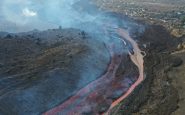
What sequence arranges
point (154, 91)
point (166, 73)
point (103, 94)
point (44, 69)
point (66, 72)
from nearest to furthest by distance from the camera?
point (154, 91) < point (103, 94) < point (44, 69) < point (66, 72) < point (166, 73)

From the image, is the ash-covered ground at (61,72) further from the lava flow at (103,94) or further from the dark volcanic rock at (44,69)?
the lava flow at (103,94)

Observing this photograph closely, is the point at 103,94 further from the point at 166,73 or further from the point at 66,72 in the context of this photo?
the point at 166,73

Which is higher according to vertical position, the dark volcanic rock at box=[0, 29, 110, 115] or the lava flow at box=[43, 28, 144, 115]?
the dark volcanic rock at box=[0, 29, 110, 115]

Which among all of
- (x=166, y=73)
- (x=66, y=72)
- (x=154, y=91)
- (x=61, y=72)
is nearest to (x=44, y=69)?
(x=61, y=72)

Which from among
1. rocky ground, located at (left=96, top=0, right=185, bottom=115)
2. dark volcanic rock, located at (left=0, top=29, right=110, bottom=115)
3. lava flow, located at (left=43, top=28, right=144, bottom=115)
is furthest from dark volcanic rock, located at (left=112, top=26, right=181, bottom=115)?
dark volcanic rock, located at (left=0, top=29, right=110, bottom=115)

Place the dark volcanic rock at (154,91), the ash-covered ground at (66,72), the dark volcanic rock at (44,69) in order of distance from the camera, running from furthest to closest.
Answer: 1. the dark volcanic rock at (44,69)
2. the ash-covered ground at (66,72)
3. the dark volcanic rock at (154,91)

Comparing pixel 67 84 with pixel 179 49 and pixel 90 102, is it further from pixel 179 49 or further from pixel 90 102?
pixel 179 49

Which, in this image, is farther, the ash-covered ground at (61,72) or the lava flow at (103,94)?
the lava flow at (103,94)

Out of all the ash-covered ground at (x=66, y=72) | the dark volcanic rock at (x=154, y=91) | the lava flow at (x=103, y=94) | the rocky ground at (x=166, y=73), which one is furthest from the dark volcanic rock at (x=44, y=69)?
the rocky ground at (x=166, y=73)

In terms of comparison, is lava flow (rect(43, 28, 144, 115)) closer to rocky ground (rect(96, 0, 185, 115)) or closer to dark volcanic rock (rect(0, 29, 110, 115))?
dark volcanic rock (rect(0, 29, 110, 115))
